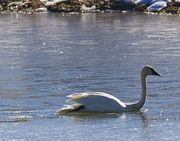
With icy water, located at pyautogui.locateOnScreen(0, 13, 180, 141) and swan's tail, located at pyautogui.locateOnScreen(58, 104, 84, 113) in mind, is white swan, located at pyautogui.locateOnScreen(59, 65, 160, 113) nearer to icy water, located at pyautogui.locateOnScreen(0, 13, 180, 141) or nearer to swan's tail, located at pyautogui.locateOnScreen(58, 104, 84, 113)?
swan's tail, located at pyautogui.locateOnScreen(58, 104, 84, 113)

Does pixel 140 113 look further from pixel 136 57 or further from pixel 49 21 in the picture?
pixel 49 21

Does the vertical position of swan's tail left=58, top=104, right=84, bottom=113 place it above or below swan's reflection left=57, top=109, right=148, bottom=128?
above

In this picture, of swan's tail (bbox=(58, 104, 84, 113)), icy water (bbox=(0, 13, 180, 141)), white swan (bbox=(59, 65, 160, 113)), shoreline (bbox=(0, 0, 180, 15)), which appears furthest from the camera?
shoreline (bbox=(0, 0, 180, 15))

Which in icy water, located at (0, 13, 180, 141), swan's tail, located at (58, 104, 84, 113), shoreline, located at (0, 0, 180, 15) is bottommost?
shoreline, located at (0, 0, 180, 15)

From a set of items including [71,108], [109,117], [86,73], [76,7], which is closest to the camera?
[109,117]

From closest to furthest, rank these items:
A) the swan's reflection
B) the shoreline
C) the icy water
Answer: the icy water < the swan's reflection < the shoreline

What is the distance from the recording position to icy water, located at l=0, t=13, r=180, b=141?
10992 mm

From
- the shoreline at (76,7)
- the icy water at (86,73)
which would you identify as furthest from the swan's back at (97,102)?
the shoreline at (76,7)

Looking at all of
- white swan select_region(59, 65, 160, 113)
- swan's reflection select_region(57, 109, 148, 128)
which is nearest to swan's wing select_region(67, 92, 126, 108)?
white swan select_region(59, 65, 160, 113)

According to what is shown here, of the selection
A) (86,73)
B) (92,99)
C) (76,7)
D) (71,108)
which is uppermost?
(92,99)

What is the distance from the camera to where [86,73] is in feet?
55.2

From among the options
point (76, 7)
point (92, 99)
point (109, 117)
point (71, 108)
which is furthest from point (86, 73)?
point (76, 7)

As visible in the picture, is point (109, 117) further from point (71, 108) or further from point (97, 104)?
point (71, 108)

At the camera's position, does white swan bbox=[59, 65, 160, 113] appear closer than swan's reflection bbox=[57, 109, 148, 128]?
No
